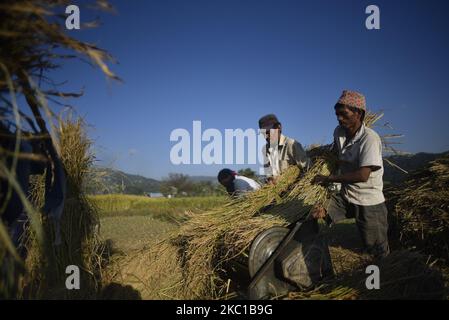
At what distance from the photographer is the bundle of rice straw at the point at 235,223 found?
328 centimetres

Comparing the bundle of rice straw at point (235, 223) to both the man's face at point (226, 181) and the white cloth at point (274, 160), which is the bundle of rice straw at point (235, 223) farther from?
the man's face at point (226, 181)

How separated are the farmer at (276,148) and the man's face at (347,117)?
2.51ft

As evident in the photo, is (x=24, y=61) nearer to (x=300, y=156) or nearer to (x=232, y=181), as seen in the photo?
(x=300, y=156)

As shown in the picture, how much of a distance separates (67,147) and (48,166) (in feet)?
4.45

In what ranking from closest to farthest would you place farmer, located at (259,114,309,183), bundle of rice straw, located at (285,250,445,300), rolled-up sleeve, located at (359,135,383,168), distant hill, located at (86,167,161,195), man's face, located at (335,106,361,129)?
bundle of rice straw, located at (285,250,445,300) < rolled-up sleeve, located at (359,135,383,168) < man's face, located at (335,106,361,129) < distant hill, located at (86,167,161,195) < farmer, located at (259,114,309,183)

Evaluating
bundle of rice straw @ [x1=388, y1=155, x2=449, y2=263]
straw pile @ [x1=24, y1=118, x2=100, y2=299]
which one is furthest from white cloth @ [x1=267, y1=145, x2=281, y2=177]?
straw pile @ [x1=24, y1=118, x2=100, y2=299]

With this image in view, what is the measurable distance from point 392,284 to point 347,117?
1.56 m

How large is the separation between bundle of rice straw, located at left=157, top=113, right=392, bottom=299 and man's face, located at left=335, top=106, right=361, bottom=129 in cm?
46

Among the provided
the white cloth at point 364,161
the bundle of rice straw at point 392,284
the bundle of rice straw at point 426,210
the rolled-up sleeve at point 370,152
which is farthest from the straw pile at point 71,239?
the bundle of rice straw at point 426,210

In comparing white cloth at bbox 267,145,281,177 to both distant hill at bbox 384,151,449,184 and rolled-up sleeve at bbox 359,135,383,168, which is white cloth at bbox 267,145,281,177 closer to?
rolled-up sleeve at bbox 359,135,383,168

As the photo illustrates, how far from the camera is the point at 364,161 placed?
3.22m

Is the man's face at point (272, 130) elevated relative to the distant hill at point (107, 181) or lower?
elevated

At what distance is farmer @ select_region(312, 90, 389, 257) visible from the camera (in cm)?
330
